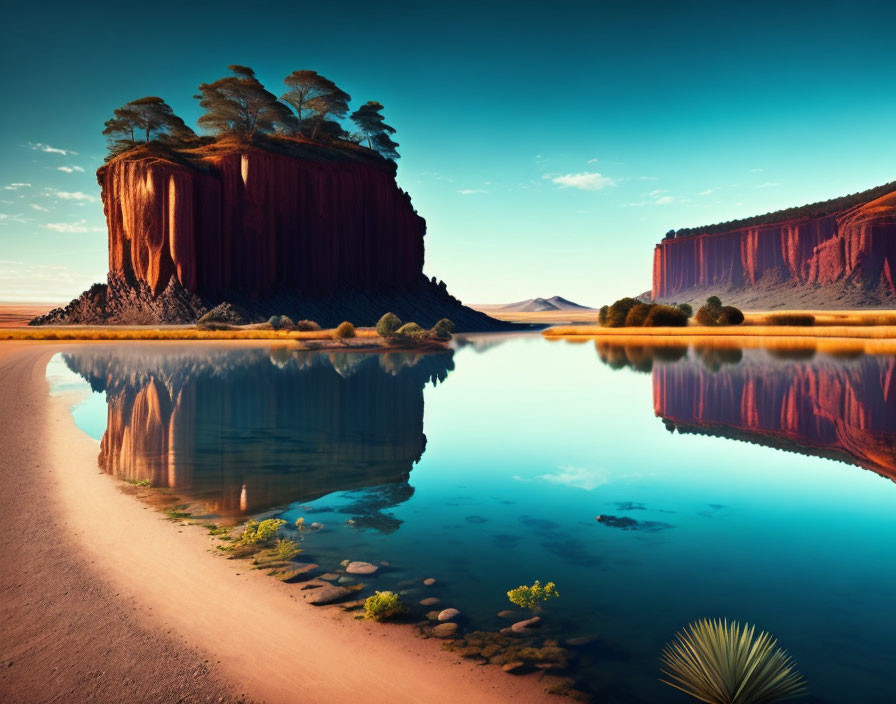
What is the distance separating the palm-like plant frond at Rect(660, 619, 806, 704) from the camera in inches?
186

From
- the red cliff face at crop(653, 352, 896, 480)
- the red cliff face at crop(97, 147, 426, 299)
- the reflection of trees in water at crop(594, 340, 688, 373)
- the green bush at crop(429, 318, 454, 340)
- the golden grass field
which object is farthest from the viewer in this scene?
the red cliff face at crop(97, 147, 426, 299)

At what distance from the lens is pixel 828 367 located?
3378cm

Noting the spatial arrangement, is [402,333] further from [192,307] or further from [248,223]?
[248,223]

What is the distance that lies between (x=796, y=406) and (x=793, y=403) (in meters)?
0.62

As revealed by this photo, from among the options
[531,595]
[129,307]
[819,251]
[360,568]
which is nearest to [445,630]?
[531,595]

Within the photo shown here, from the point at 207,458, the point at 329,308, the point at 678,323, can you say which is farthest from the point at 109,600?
the point at 329,308

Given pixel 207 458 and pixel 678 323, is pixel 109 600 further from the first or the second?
pixel 678 323

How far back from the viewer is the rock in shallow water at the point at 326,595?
6680 millimetres

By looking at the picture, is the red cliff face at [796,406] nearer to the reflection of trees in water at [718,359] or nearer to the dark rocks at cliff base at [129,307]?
the reflection of trees in water at [718,359]

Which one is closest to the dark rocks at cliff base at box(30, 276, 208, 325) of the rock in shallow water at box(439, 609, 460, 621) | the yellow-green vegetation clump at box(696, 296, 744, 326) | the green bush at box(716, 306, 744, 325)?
the yellow-green vegetation clump at box(696, 296, 744, 326)

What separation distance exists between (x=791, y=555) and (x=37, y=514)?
489 inches

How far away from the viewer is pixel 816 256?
529 ft

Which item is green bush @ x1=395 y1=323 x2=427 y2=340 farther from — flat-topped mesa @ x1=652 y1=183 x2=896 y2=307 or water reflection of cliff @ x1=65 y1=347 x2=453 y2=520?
flat-topped mesa @ x1=652 y1=183 x2=896 y2=307

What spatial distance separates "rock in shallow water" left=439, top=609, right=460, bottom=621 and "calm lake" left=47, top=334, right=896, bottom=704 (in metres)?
0.32
